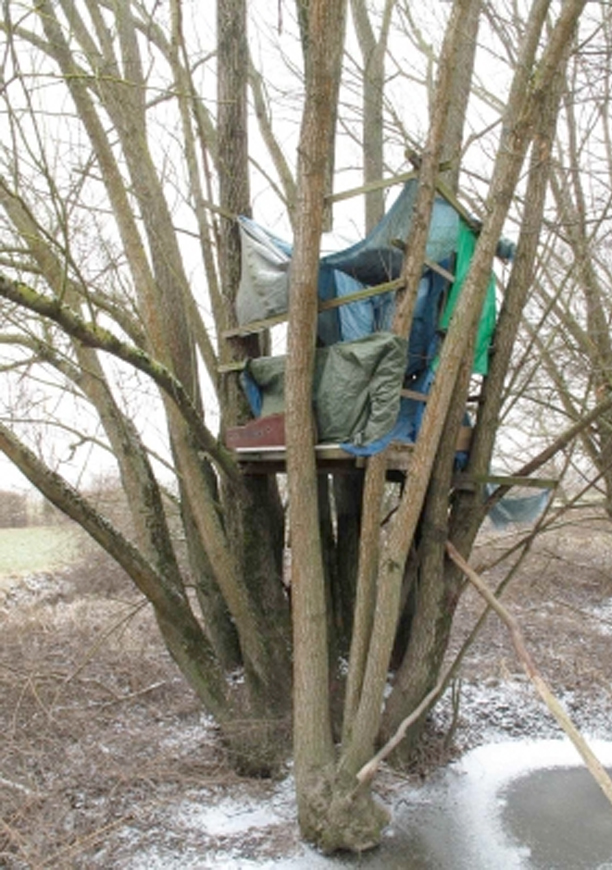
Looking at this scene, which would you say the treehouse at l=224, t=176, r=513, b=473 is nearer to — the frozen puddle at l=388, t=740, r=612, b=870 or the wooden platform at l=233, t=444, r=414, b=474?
the wooden platform at l=233, t=444, r=414, b=474

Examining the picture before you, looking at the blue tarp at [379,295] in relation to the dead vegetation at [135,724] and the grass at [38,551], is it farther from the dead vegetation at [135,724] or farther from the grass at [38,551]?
the grass at [38,551]

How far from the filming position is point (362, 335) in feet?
18.5

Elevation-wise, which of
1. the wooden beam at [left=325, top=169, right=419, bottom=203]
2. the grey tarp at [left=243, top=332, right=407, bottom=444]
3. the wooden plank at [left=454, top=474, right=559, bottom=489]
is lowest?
the wooden plank at [left=454, top=474, right=559, bottom=489]

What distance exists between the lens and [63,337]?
Result: 673 cm

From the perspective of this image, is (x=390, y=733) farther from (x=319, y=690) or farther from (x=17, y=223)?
(x=17, y=223)

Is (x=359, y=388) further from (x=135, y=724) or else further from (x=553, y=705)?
(x=135, y=724)

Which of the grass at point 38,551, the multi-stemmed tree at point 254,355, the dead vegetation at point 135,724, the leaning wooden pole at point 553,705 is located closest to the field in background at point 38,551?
the grass at point 38,551

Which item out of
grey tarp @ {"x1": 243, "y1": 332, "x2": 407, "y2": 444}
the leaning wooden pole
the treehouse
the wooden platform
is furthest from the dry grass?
grey tarp @ {"x1": 243, "y1": 332, "x2": 407, "y2": 444}

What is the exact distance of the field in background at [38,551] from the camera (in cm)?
1325

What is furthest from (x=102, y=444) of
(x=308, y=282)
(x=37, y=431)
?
(x=308, y=282)

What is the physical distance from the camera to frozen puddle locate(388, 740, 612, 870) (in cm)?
501

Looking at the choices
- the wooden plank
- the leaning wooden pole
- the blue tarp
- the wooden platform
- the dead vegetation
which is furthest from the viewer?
the wooden plank

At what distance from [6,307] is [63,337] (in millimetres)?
1302

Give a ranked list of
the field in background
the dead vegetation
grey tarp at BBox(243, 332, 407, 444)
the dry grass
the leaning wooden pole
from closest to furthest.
Answer: the leaning wooden pole
grey tarp at BBox(243, 332, 407, 444)
the dry grass
the dead vegetation
the field in background
